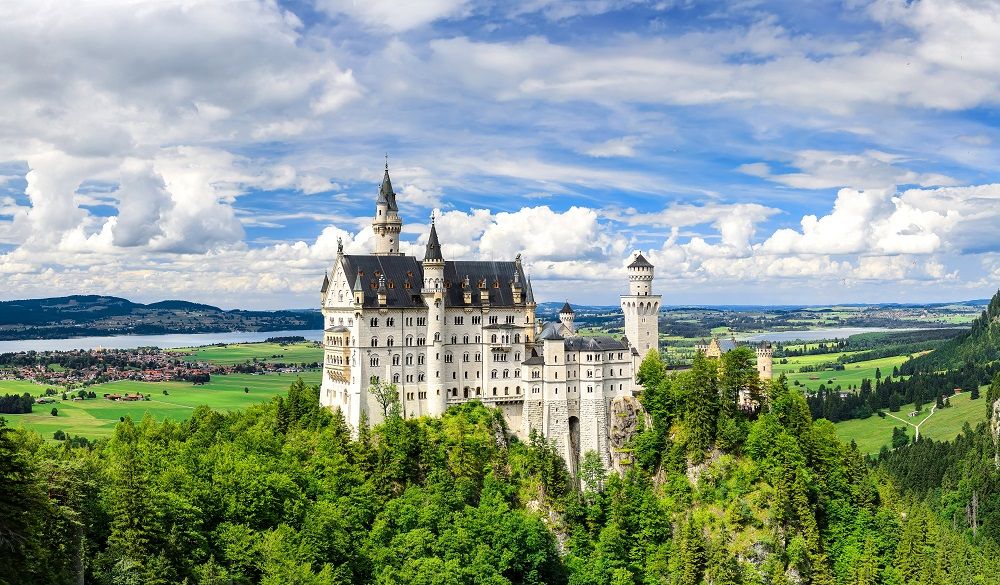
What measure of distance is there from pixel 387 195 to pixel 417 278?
13.1m

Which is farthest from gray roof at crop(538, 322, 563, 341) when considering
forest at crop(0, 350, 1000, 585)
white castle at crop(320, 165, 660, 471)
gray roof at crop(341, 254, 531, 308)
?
forest at crop(0, 350, 1000, 585)

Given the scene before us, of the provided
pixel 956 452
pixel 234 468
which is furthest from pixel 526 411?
pixel 956 452

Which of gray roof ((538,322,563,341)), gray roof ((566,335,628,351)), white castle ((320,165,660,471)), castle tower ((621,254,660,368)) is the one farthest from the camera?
castle tower ((621,254,660,368))

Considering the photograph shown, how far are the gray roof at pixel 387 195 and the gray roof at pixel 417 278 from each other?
29.3 feet

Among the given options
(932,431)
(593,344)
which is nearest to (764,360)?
(593,344)

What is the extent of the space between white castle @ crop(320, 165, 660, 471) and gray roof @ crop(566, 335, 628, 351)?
0.42 ft

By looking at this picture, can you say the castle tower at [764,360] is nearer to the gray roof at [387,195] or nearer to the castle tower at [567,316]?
the castle tower at [567,316]

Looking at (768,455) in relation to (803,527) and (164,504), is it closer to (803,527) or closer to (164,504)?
(803,527)

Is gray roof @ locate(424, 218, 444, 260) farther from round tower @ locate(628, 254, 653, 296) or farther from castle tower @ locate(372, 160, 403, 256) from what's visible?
round tower @ locate(628, 254, 653, 296)

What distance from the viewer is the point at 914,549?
8900cm

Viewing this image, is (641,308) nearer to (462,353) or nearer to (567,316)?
(567,316)

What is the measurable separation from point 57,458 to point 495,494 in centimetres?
4143

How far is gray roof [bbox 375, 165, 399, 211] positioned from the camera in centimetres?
10394

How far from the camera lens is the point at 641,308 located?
104000 mm
